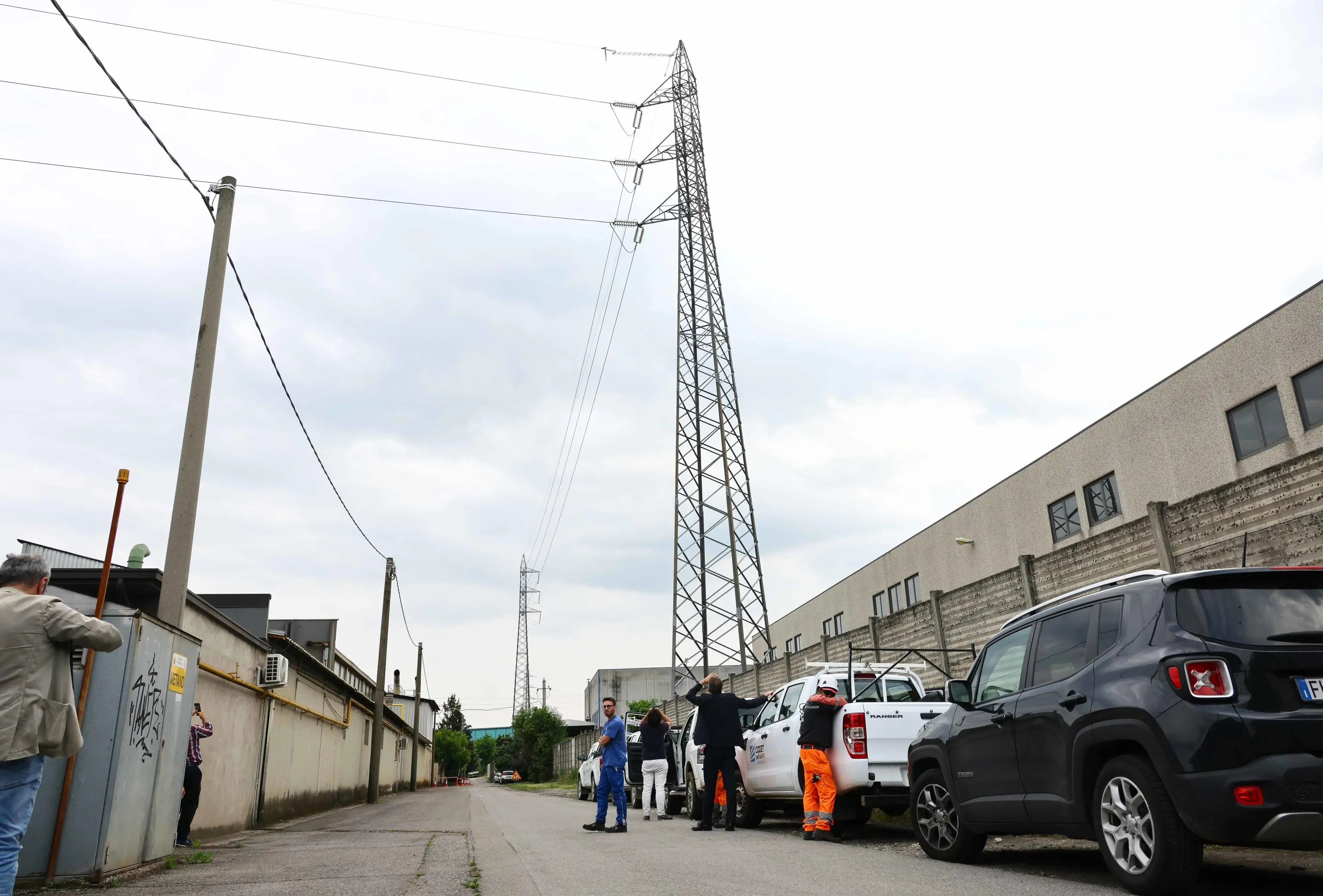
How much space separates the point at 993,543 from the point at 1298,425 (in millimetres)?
A: 11949

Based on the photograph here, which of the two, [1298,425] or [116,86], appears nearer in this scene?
[116,86]

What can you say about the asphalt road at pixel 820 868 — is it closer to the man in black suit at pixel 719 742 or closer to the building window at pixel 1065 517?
the man in black suit at pixel 719 742

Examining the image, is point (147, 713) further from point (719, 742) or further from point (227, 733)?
point (227, 733)

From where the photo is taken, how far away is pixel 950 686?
287 inches

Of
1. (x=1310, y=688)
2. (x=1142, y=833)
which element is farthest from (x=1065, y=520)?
(x=1310, y=688)

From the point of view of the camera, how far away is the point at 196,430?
10.7 m

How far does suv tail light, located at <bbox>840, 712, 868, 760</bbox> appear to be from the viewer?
9.55 metres

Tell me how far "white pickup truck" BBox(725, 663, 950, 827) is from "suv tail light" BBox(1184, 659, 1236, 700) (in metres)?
2.98

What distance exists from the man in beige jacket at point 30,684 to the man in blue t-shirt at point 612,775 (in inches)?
298

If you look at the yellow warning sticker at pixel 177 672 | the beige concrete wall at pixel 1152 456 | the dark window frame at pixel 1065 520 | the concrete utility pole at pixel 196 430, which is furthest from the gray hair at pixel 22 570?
the dark window frame at pixel 1065 520

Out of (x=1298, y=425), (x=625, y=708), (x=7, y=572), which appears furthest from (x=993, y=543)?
(x=625, y=708)

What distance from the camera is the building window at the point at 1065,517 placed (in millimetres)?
26297

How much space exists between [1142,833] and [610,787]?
8433 mm

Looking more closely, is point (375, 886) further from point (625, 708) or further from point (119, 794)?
point (625, 708)
